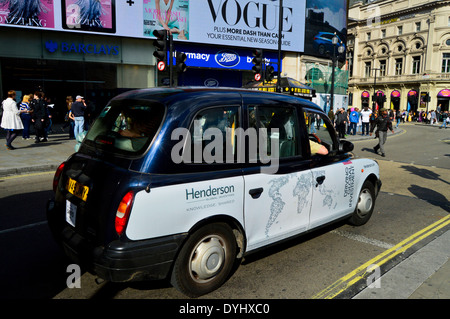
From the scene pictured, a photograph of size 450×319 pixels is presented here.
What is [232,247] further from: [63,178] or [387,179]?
[387,179]

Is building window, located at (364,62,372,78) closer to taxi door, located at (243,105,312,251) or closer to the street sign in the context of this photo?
the street sign

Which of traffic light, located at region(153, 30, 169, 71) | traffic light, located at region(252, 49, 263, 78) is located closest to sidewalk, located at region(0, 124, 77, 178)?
traffic light, located at region(153, 30, 169, 71)

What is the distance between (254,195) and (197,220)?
0.67 metres

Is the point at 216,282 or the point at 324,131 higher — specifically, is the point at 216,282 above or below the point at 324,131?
below

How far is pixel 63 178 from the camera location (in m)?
3.45

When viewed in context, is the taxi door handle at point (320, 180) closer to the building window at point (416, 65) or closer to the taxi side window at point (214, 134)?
the taxi side window at point (214, 134)

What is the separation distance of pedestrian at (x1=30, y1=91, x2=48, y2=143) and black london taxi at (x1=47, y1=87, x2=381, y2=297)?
10.4 m

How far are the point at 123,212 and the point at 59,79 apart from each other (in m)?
19.3

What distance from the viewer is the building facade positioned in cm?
5525

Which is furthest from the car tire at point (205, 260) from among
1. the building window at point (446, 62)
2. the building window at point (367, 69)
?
the building window at point (367, 69)

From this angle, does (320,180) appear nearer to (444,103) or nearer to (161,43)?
(161,43)

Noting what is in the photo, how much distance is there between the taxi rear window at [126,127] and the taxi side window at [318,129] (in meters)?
1.90

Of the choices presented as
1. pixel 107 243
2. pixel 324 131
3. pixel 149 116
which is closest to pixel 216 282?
pixel 107 243

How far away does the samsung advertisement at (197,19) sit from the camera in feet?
58.5
